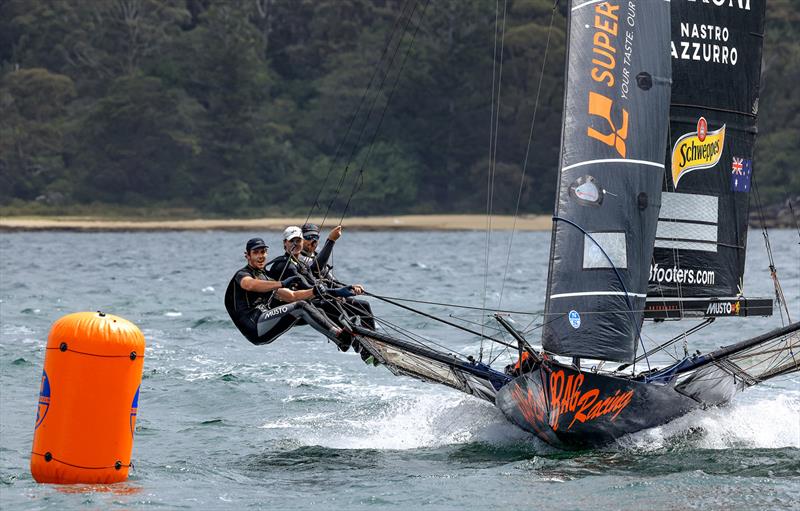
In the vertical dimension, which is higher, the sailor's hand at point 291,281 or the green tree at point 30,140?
the green tree at point 30,140

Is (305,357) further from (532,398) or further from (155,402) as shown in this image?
(532,398)

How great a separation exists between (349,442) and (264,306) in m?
1.34

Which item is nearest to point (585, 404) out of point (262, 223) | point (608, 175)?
point (608, 175)

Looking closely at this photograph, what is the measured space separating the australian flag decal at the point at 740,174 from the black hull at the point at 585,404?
2.48 m

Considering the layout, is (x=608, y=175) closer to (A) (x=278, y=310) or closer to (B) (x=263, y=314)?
(A) (x=278, y=310)

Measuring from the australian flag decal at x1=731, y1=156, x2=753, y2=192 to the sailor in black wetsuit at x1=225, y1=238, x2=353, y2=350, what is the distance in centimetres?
398

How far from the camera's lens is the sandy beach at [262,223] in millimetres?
60812

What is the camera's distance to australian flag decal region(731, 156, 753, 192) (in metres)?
12.6

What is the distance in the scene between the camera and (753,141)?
506 inches

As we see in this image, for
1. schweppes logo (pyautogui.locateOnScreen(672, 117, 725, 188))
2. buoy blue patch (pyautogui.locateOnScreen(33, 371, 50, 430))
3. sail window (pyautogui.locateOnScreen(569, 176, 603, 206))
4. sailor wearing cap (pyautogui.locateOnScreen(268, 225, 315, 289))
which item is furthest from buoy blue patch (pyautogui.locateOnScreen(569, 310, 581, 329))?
buoy blue patch (pyautogui.locateOnScreen(33, 371, 50, 430))

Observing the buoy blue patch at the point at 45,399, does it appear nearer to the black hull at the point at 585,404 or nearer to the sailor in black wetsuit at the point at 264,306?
the sailor in black wetsuit at the point at 264,306

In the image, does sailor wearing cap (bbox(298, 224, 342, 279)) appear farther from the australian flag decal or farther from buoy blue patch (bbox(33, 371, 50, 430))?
the australian flag decal

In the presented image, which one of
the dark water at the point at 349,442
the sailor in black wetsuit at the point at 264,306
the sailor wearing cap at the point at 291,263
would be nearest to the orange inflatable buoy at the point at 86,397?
the dark water at the point at 349,442

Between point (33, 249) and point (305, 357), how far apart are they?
29381 mm
